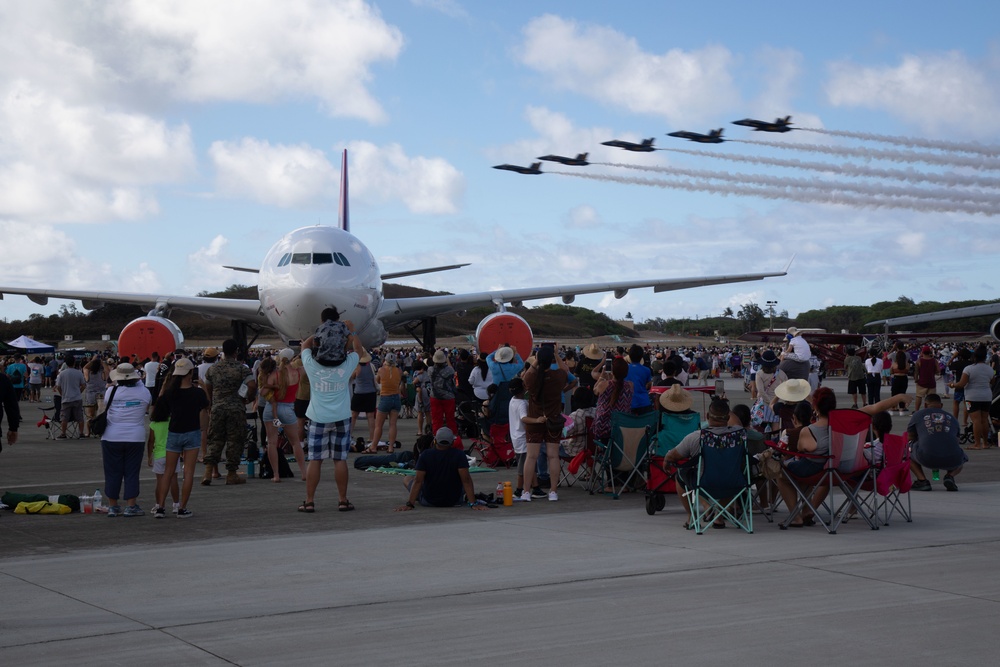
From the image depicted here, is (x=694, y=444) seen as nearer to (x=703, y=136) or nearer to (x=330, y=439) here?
(x=330, y=439)

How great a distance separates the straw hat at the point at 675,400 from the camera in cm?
1091

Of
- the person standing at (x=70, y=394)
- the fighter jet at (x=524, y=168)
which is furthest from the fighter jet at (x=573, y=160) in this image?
the person standing at (x=70, y=394)

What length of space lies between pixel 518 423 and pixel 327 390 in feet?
8.11

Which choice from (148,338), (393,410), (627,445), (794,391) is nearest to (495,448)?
(393,410)

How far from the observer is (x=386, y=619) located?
588 centimetres

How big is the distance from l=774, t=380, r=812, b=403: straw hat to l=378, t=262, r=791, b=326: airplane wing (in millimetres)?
18402

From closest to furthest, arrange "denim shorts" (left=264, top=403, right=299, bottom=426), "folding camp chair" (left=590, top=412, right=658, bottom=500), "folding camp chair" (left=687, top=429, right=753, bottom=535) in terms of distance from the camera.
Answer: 1. "folding camp chair" (left=687, top=429, right=753, bottom=535)
2. "folding camp chair" (left=590, top=412, right=658, bottom=500)
3. "denim shorts" (left=264, top=403, right=299, bottom=426)

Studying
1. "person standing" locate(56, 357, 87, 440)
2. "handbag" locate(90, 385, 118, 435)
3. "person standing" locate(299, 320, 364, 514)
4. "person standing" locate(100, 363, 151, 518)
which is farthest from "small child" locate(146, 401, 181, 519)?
"person standing" locate(56, 357, 87, 440)

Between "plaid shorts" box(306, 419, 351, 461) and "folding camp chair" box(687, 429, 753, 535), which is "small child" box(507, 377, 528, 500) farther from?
"folding camp chair" box(687, 429, 753, 535)

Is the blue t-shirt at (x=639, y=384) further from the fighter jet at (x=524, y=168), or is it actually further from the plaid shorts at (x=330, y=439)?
the fighter jet at (x=524, y=168)

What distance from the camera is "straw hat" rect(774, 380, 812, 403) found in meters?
10.6

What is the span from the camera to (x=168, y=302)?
28219 millimetres

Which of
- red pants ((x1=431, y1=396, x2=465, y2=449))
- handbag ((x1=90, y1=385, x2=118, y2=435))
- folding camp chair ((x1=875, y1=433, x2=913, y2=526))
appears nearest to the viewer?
folding camp chair ((x1=875, y1=433, x2=913, y2=526))

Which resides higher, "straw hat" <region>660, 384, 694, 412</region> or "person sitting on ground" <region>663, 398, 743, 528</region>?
"straw hat" <region>660, 384, 694, 412</region>
